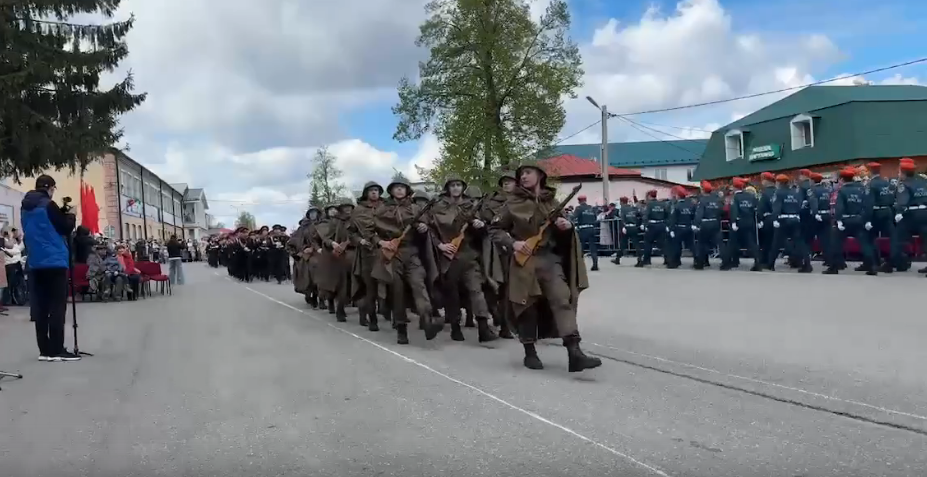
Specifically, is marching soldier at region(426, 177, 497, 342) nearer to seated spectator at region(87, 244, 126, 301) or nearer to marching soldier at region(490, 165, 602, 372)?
marching soldier at region(490, 165, 602, 372)

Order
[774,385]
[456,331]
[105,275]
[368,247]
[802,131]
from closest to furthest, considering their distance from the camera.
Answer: [774,385] < [456,331] < [368,247] < [105,275] < [802,131]

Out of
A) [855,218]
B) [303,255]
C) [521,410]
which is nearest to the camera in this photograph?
[521,410]

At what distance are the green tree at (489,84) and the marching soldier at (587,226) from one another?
7451 millimetres

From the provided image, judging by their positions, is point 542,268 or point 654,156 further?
point 654,156

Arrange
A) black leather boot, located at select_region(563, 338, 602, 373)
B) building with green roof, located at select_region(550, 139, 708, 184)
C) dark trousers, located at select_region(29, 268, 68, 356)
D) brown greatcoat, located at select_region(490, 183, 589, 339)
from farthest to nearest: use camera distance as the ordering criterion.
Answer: building with green roof, located at select_region(550, 139, 708, 184)
dark trousers, located at select_region(29, 268, 68, 356)
brown greatcoat, located at select_region(490, 183, 589, 339)
black leather boot, located at select_region(563, 338, 602, 373)

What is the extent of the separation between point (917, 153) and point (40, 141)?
110 feet

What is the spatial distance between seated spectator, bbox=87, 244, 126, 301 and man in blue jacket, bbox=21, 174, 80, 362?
34.3 ft

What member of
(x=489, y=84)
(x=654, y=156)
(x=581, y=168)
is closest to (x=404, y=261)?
(x=489, y=84)

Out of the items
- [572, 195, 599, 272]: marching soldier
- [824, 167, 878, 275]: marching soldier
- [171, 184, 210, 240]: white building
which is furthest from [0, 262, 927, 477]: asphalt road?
[171, 184, 210, 240]: white building

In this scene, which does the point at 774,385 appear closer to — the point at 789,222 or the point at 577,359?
the point at 577,359

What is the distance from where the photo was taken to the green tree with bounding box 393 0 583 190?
1203 inches

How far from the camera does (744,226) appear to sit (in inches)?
717

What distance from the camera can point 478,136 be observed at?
1204 inches

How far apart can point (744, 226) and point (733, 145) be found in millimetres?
28992
